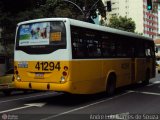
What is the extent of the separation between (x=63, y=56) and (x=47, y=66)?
0.74 metres

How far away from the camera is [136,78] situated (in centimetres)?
2048

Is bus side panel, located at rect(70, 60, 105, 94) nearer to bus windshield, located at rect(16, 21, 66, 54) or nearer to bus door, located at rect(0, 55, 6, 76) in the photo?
bus windshield, located at rect(16, 21, 66, 54)

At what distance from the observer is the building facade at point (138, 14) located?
473ft

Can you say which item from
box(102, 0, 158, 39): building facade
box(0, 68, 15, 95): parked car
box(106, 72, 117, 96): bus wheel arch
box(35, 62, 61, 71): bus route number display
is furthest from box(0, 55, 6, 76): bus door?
box(102, 0, 158, 39): building facade

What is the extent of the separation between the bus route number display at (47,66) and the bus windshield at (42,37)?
42 centimetres

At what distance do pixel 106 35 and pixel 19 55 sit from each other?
154 inches

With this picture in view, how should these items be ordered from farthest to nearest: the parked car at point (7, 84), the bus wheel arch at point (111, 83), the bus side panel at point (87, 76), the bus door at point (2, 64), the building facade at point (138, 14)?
the building facade at point (138, 14) → the bus door at point (2, 64) → the parked car at point (7, 84) → the bus wheel arch at point (111, 83) → the bus side panel at point (87, 76)

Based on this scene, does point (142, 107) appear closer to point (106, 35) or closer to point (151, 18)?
point (106, 35)

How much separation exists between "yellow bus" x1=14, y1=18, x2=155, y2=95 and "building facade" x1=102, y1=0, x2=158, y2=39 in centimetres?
12432

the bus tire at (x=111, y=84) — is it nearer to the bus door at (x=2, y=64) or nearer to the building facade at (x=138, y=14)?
the bus door at (x=2, y=64)

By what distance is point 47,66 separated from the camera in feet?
45.7

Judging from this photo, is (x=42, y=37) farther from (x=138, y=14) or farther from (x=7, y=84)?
(x=138, y=14)

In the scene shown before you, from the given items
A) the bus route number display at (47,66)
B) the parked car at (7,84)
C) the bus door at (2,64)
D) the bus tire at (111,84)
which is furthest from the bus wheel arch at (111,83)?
the bus door at (2,64)

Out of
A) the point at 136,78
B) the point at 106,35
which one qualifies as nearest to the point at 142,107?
the point at 106,35
